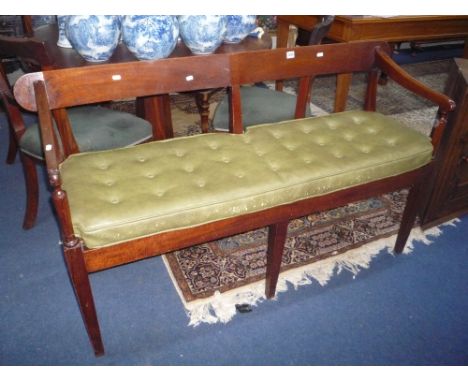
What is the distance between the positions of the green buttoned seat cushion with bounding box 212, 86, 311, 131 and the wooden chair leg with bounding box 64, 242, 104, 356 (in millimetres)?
1007

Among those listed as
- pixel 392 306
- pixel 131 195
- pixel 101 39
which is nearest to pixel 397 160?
pixel 392 306

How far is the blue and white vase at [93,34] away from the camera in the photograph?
1.54m

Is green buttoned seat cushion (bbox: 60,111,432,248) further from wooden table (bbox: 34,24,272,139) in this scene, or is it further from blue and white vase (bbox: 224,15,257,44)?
blue and white vase (bbox: 224,15,257,44)

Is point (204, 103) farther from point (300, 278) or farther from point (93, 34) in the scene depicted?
point (300, 278)

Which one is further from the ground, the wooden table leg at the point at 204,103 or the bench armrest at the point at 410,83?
the bench armrest at the point at 410,83

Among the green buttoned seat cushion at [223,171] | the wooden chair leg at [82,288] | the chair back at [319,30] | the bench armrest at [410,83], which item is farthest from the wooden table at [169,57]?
the wooden chair leg at [82,288]

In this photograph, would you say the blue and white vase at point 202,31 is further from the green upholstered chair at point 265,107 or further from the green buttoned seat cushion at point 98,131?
the green buttoned seat cushion at point 98,131

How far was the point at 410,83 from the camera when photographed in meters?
1.66

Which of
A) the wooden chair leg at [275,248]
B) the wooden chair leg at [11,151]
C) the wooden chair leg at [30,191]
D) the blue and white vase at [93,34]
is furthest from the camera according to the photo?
the wooden chair leg at [11,151]

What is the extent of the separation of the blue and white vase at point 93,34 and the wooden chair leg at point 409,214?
1.43 meters

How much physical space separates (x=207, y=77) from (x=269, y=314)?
993mm

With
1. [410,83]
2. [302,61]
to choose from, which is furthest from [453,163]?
[302,61]

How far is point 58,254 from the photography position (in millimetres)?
1827

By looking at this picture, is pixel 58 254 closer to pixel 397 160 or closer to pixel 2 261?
pixel 2 261
